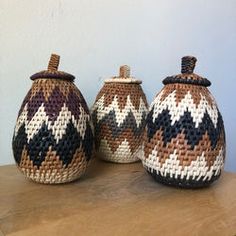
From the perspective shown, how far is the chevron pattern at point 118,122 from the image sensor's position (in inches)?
21.7

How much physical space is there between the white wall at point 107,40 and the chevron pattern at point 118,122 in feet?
0.34

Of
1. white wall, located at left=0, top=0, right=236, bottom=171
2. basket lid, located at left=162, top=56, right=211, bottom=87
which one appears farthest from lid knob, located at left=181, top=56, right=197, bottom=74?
white wall, located at left=0, top=0, right=236, bottom=171

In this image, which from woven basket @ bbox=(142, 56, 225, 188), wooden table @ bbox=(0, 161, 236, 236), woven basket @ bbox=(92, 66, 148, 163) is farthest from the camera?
woven basket @ bbox=(92, 66, 148, 163)

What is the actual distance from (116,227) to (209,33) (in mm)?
727

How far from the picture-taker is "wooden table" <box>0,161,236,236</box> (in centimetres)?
32

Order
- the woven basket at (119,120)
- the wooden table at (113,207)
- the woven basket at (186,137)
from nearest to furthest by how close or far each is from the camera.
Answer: the wooden table at (113,207) < the woven basket at (186,137) < the woven basket at (119,120)

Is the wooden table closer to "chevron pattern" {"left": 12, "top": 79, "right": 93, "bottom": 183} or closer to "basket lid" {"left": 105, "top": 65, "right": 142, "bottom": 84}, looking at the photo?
"chevron pattern" {"left": 12, "top": 79, "right": 93, "bottom": 183}

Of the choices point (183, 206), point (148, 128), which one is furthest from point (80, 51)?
point (183, 206)

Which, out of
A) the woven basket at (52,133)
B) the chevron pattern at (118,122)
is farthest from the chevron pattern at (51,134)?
the chevron pattern at (118,122)

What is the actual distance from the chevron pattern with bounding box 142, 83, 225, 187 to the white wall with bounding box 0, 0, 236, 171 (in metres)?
0.25

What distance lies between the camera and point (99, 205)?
377 mm

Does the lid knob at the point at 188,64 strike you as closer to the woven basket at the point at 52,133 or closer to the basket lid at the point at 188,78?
the basket lid at the point at 188,78

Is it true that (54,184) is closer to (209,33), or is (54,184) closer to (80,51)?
(80,51)

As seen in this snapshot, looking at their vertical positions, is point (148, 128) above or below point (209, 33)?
below
